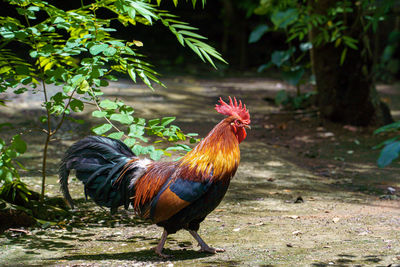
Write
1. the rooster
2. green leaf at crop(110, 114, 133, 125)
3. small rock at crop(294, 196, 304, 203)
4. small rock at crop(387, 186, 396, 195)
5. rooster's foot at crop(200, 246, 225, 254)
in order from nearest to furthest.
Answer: the rooster < rooster's foot at crop(200, 246, 225, 254) < green leaf at crop(110, 114, 133, 125) < small rock at crop(294, 196, 304, 203) < small rock at crop(387, 186, 396, 195)

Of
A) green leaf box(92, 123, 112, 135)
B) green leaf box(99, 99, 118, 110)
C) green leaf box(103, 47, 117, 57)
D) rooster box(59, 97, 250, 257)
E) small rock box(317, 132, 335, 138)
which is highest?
green leaf box(103, 47, 117, 57)

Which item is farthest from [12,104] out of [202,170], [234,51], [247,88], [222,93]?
[234,51]

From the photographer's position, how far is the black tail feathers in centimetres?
433

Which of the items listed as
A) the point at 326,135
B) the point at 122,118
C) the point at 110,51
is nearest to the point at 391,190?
the point at 326,135

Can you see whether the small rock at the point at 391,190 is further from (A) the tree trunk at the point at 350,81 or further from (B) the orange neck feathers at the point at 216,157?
(A) the tree trunk at the point at 350,81

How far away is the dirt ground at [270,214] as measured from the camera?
13.2 feet

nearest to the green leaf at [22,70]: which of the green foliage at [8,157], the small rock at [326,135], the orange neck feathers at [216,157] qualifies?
the green foliage at [8,157]

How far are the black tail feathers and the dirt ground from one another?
430 mm

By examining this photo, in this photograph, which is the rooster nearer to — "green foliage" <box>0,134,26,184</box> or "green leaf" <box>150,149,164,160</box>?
"green leaf" <box>150,149,164,160</box>

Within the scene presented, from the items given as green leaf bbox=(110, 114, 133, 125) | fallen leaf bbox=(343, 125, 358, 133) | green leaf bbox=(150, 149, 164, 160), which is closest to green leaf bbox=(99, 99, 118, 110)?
green leaf bbox=(110, 114, 133, 125)

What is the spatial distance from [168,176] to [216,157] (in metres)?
0.44

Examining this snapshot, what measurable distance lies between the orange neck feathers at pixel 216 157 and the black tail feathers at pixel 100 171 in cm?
53

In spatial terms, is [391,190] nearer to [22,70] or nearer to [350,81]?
[350,81]

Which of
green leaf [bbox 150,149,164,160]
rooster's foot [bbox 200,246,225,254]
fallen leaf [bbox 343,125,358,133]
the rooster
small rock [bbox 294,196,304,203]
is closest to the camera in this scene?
the rooster
